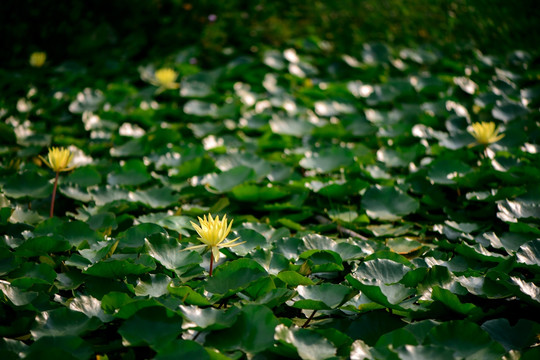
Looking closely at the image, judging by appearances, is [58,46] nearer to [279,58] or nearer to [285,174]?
[279,58]

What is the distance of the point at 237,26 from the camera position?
382 centimetres

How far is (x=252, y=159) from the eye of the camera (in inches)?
89.4

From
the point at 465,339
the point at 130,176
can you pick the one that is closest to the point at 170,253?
the point at 130,176

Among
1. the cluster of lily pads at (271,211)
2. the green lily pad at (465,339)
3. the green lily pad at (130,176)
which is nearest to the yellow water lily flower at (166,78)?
the cluster of lily pads at (271,211)

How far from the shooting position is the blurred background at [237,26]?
3482 millimetres

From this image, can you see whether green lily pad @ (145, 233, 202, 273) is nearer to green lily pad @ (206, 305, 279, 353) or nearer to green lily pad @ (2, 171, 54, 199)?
green lily pad @ (206, 305, 279, 353)

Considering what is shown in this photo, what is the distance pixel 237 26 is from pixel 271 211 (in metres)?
2.14

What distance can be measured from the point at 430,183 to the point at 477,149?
0.40m

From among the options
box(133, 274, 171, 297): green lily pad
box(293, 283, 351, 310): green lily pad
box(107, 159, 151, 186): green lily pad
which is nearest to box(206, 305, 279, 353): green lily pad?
box(293, 283, 351, 310): green lily pad

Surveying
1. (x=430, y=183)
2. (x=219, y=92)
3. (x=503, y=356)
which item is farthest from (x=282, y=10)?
(x=503, y=356)

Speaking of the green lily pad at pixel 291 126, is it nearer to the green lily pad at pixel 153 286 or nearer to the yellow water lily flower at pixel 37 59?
the green lily pad at pixel 153 286

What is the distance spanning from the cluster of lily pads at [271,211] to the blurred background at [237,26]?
212mm

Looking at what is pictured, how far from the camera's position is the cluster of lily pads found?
1.31m

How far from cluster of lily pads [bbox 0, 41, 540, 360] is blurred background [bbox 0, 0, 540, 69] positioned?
0.70 ft
